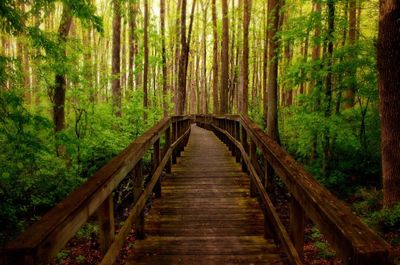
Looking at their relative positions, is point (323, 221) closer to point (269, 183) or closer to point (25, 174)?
point (269, 183)

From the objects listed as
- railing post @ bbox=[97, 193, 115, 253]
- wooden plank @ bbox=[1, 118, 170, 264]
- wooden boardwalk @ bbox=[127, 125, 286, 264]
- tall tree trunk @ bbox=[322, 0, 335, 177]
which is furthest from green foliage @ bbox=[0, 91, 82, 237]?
tall tree trunk @ bbox=[322, 0, 335, 177]

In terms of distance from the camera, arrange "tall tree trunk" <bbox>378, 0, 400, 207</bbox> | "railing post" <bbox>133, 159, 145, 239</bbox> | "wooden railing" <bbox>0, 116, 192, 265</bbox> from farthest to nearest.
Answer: "tall tree trunk" <bbox>378, 0, 400, 207</bbox>
"railing post" <bbox>133, 159, 145, 239</bbox>
"wooden railing" <bbox>0, 116, 192, 265</bbox>

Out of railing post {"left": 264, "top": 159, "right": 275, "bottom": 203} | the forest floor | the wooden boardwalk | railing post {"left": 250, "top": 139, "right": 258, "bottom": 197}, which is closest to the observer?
the wooden boardwalk

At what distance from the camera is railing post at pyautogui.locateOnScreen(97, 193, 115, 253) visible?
2.72 m

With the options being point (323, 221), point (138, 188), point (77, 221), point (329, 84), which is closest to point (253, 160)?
point (138, 188)

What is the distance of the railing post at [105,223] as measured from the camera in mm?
2721

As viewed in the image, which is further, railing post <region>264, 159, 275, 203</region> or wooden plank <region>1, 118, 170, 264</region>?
railing post <region>264, 159, 275, 203</region>

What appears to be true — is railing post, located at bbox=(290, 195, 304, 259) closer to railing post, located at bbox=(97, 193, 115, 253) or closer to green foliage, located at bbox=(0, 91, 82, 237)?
railing post, located at bbox=(97, 193, 115, 253)

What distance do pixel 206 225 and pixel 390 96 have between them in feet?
16.8

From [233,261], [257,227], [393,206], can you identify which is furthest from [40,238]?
[393,206]

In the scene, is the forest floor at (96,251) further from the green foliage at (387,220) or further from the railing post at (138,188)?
the railing post at (138,188)

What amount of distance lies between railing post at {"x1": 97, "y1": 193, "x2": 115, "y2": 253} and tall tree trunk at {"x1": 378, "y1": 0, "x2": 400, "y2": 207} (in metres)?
6.57

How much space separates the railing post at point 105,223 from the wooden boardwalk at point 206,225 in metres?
1.03

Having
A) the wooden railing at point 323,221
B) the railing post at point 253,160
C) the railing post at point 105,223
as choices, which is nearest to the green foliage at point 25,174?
the railing post at point 253,160
